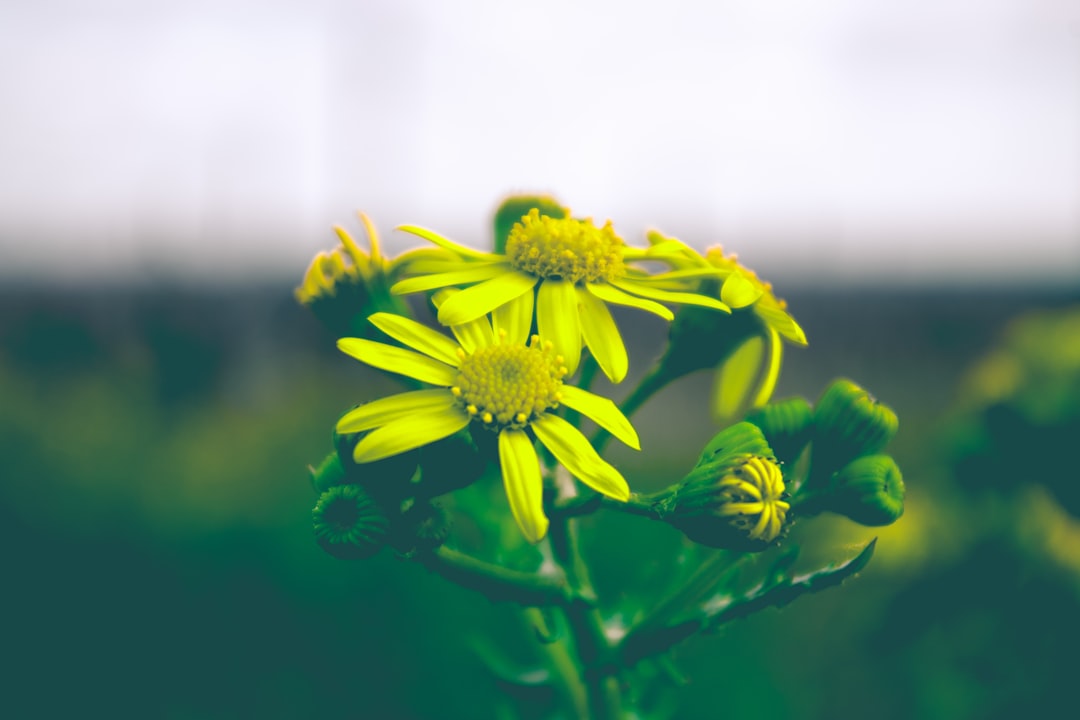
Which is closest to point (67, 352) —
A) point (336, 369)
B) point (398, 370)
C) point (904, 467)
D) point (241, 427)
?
point (336, 369)

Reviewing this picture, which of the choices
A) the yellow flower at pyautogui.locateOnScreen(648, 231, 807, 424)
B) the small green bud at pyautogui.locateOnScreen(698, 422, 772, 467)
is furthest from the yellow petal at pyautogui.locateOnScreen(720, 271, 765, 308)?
the small green bud at pyautogui.locateOnScreen(698, 422, 772, 467)

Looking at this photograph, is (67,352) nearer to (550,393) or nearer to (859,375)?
(550,393)

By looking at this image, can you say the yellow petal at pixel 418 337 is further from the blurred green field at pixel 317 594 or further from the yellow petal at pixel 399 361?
the blurred green field at pixel 317 594

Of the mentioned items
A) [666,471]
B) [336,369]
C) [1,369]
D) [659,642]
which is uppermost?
[659,642]

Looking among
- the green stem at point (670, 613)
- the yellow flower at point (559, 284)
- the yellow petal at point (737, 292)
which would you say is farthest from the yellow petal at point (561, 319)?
the green stem at point (670, 613)

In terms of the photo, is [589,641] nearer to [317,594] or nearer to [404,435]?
[404,435]

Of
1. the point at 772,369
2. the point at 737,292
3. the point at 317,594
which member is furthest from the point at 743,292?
the point at 317,594
